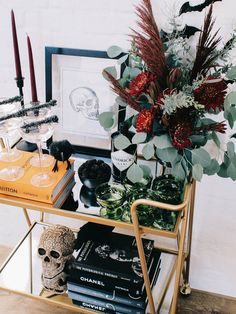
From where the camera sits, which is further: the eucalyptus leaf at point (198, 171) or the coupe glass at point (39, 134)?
the coupe glass at point (39, 134)

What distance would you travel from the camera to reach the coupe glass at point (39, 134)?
1.38m

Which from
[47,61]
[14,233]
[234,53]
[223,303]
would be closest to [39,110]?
[47,61]

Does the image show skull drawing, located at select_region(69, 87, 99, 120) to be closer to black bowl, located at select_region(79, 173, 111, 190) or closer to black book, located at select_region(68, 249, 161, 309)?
black bowl, located at select_region(79, 173, 111, 190)

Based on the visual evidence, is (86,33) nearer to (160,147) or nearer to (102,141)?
(102,141)

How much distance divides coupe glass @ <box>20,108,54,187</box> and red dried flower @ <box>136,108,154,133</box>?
37 centimetres

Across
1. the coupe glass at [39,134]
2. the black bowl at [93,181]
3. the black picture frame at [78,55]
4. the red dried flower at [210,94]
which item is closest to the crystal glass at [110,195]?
the black bowl at [93,181]

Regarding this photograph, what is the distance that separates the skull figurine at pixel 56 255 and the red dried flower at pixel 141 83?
0.66 m

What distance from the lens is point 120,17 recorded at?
147 centimetres

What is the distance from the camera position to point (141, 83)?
1.14m

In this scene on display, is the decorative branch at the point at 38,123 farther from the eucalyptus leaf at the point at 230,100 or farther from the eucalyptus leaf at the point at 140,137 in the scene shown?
the eucalyptus leaf at the point at 230,100

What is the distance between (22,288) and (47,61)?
33.3 inches

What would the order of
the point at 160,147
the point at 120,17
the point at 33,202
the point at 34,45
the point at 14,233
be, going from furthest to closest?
the point at 14,233
the point at 34,45
the point at 120,17
the point at 33,202
the point at 160,147

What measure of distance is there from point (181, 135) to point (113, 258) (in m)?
0.58

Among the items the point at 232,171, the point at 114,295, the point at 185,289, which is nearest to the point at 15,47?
the point at 232,171
